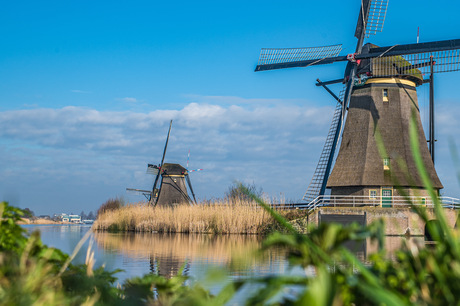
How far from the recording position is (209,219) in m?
22.5

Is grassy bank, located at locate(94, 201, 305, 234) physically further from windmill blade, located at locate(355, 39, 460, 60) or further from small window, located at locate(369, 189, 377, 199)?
windmill blade, located at locate(355, 39, 460, 60)

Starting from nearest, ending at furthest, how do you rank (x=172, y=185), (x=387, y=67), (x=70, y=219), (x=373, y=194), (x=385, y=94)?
(x=387, y=67), (x=373, y=194), (x=385, y=94), (x=172, y=185), (x=70, y=219)

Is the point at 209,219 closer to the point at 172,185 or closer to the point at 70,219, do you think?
the point at 172,185

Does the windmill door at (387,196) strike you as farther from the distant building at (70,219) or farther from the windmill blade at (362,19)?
the distant building at (70,219)

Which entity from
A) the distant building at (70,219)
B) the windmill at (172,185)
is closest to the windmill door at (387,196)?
the windmill at (172,185)

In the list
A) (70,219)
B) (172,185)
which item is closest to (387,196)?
(172,185)

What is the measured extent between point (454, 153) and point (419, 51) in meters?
22.6

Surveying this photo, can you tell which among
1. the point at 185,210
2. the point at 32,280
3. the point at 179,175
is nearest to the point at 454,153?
the point at 32,280

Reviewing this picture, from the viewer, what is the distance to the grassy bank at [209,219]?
21359 mm

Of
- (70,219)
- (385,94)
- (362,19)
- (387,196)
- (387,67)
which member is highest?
(362,19)

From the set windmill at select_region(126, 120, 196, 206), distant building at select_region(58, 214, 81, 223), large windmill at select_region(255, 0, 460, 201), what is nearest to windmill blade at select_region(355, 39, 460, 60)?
large windmill at select_region(255, 0, 460, 201)

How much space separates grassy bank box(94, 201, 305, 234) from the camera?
2136 cm

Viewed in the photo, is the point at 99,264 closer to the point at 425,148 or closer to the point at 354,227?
the point at 354,227

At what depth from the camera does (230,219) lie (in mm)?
21453
